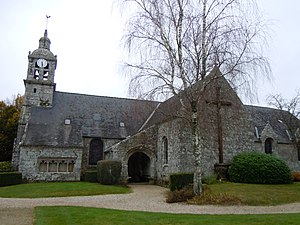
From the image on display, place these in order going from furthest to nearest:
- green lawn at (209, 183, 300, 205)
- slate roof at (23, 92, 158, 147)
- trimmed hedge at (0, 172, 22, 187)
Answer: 1. slate roof at (23, 92, 158, 147)
2. trimmed hedge at (0, 172, 22, 187)
3. green lawn at (209, 183, 300, 205)

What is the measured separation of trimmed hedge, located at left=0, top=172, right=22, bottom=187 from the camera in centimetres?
1908

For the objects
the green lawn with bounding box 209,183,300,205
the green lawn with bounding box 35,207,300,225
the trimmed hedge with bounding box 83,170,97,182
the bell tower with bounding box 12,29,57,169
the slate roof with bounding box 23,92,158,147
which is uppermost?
the bell tower with bounding box 12,29,57,169

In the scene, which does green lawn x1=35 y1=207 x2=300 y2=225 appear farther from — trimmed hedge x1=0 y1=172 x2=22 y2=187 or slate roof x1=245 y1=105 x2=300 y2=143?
slate roof x1=245 y1=105 x2=300 y2=143

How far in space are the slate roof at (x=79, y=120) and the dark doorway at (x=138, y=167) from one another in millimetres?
2426

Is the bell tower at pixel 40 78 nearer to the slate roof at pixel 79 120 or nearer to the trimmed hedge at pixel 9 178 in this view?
the slate roof at pixel 79 120

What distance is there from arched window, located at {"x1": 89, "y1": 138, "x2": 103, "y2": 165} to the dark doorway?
2.90m

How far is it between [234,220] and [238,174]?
10349 mm

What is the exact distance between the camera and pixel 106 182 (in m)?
19.7

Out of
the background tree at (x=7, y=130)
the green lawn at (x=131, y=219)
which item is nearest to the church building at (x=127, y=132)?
the green lawn at (x=131, y=219)

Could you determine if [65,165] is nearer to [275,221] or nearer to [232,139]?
[232,139]

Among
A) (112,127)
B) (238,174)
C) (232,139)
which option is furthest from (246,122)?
(112,127)

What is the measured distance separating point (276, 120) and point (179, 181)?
74.3 feet

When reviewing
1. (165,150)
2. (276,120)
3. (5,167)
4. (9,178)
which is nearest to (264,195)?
(165,150)

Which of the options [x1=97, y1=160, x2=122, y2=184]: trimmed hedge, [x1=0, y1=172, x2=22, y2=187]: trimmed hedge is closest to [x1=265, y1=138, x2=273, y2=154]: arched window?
[x1=97, y1=160, x2=122, y2=184]: trimmed hedge
